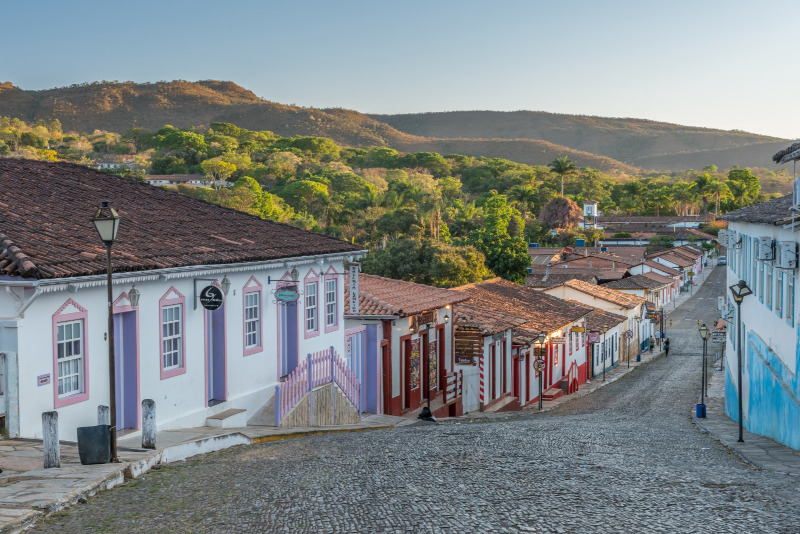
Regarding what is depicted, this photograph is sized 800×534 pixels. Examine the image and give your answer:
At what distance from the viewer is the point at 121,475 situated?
31.7ft

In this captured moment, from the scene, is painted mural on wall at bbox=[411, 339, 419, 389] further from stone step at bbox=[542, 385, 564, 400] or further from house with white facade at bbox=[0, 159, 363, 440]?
stone step at bbox=[542, 385, 564, 400]

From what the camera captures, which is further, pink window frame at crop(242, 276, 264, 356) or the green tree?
the green tree

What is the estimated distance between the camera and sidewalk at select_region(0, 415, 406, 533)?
803 cm

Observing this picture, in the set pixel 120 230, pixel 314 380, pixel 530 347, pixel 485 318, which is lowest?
pixel 530 347

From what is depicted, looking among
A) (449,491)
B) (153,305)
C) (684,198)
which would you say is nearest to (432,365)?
Answer: (153,305)

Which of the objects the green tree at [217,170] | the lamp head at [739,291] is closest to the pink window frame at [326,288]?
the lamp head at [739,291]

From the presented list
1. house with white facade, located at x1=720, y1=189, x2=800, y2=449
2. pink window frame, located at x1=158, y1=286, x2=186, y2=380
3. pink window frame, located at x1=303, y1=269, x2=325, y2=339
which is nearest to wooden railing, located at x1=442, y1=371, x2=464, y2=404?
pink window frame, located at x1=303, y1=269, x2=325, y2=339

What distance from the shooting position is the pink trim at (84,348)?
11539 millimetres

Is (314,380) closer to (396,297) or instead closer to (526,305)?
(396,297)

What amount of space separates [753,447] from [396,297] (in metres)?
10.2

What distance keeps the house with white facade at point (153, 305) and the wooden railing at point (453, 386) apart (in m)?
6.11

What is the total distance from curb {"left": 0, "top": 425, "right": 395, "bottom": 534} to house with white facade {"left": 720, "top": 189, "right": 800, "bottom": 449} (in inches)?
360

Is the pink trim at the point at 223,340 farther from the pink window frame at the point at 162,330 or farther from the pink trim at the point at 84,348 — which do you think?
the pink trim at the point at 84,348

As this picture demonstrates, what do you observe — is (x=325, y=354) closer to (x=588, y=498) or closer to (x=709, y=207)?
(x=588, y=498)
